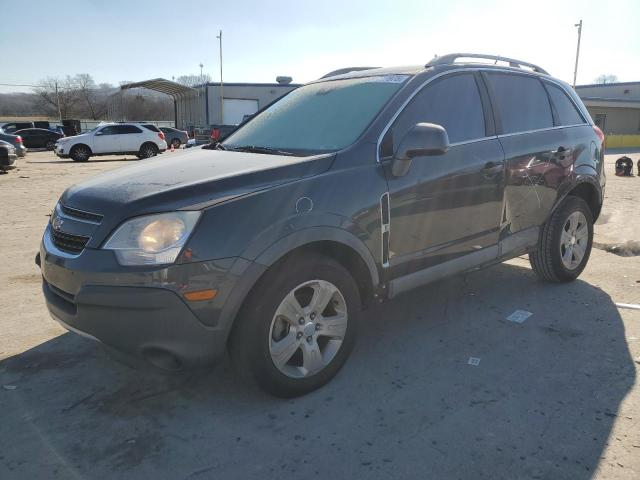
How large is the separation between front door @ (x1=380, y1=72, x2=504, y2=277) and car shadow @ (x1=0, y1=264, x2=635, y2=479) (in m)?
0.68

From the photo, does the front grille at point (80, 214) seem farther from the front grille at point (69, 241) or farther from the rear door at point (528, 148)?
the rear door at point (528, 148)

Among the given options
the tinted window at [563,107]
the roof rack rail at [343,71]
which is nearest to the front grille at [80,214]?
the roof rack rail at [343,71]

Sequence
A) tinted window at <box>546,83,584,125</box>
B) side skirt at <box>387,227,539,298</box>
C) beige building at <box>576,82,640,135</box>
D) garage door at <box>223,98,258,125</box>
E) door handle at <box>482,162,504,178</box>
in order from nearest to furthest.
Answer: side skirt at <box>387,227,539,298</box> → door handle at <box>482,162,504,178</box> → tinted window at <box>546,83,584,125</box> → beige building at <box>576,82,640,135</box> → garage door at <box>223,98,258,125</box>

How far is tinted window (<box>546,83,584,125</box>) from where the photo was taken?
185 inches

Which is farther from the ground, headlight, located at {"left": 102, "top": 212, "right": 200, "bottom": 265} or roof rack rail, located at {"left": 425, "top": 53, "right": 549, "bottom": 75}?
roof rack rail, located at {"left": 425, "top": 53, "right": 549, "bottom": 75}

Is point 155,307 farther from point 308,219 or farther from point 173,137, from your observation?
point 173,137

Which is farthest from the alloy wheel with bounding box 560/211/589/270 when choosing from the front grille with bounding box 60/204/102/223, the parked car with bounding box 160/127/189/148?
the parked car with bounding box 160/127/189/148

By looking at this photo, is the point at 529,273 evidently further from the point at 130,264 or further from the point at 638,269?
the point at 130,264

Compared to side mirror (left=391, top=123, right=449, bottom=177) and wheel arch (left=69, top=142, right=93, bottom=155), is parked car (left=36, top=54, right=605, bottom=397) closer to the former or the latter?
side mirror (left=391, top=123, right=449, bottom=177)

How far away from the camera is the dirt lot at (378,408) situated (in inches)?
94.8

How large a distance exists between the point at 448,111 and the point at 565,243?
1.96m

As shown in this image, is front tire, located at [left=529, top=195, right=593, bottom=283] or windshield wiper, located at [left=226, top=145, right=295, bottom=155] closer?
windshield wiper, located at [left=226, top=145, right=295, bottom=155]

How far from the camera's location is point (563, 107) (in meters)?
4.78

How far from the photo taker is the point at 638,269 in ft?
18.0
